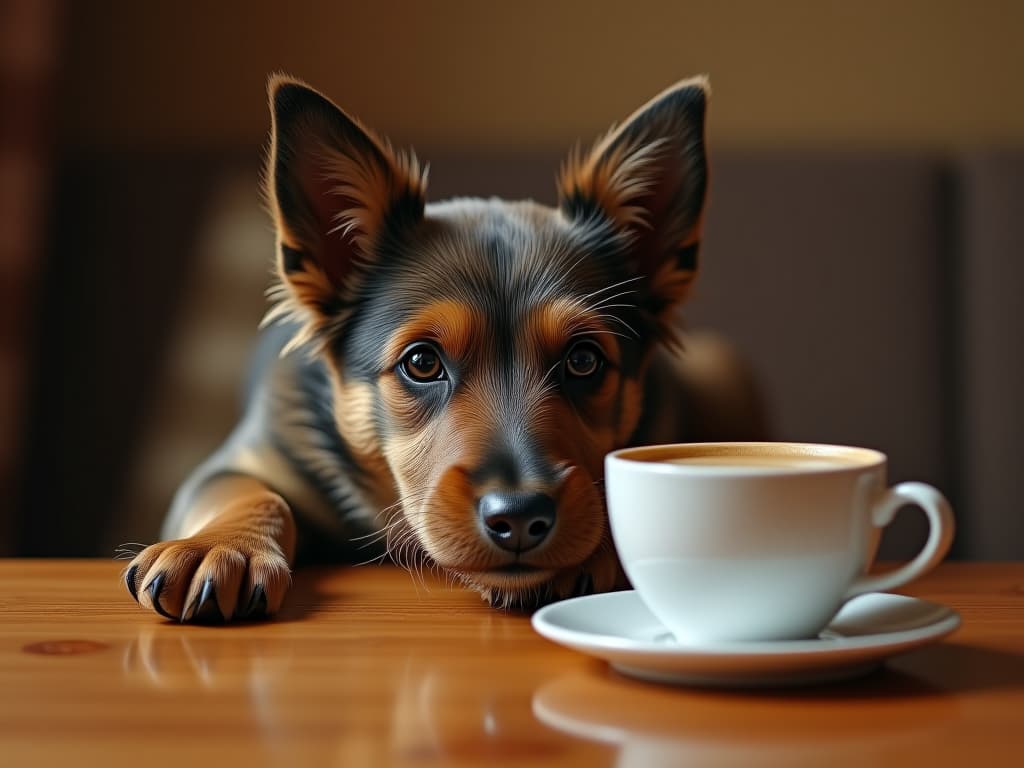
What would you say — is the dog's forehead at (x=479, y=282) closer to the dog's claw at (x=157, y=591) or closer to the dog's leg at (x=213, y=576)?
the dog's leg at (x=213, y=576)

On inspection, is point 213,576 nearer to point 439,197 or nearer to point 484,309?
point 484,309

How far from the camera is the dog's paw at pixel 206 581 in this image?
1.03m

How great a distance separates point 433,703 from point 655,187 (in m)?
0.97

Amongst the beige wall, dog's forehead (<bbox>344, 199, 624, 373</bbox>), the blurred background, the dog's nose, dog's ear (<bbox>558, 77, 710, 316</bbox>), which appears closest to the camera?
the dog's nose

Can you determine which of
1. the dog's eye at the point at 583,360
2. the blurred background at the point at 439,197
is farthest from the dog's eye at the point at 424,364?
the blurred background at the point at 439,197

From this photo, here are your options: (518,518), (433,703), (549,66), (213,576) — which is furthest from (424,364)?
(549,66)

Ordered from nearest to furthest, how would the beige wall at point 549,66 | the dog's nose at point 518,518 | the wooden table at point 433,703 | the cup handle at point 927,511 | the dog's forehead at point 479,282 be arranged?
the wooden table at point 433,703, the cup handle at point 927,511, the dog's nose at point 518,518, the dog's forehead at point 479,282, the beige wall at point 549,66

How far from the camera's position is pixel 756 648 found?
0.73 m

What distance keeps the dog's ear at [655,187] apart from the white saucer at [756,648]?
781 mm

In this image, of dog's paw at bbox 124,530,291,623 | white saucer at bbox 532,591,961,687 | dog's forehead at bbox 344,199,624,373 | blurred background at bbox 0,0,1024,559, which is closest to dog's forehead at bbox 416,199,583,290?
dog's forehead at bbox 344,199,624,373

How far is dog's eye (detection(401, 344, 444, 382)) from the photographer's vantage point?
142 cm

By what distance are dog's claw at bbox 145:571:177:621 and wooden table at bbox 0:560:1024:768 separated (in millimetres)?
12

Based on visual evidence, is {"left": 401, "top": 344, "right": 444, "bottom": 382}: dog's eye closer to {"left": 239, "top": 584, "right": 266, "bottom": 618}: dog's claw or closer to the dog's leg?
the dog's leg

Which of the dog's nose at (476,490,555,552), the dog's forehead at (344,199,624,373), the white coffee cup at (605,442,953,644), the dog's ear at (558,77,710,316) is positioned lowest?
the dog's nose at (476,490,555,552)
